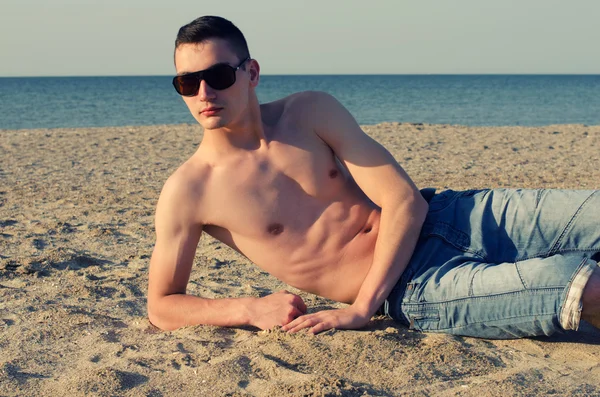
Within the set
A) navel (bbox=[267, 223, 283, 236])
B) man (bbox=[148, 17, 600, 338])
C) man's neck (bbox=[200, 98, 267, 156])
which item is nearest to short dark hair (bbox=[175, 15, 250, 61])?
man (bbox=[148, 17, 600, 338])

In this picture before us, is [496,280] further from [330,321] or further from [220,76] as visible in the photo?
[220,76]

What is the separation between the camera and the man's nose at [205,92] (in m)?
2.86

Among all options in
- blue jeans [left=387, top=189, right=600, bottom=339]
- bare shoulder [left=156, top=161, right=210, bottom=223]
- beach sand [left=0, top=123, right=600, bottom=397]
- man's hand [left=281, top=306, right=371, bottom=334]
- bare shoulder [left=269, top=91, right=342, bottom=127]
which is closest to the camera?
beach sand [left=0, top=123, right=600, bottom=397]

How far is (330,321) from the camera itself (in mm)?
2830

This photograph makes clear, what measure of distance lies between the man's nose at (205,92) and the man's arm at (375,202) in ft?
1.49

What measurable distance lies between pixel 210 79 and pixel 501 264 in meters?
1.42

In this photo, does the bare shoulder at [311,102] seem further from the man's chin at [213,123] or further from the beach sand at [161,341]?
the beach sand at [161,341]

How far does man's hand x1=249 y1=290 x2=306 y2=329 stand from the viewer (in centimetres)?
290

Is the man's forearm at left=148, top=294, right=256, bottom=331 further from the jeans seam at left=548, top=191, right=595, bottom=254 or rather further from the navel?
the jeans seam at left=548, top=191, right=595, bottom=254

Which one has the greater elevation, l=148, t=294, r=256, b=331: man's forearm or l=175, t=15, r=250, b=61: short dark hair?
l=175, t=15, r=250, b=61: short dark hair

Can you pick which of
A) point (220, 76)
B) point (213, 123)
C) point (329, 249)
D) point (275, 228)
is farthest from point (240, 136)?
point (329, 249)

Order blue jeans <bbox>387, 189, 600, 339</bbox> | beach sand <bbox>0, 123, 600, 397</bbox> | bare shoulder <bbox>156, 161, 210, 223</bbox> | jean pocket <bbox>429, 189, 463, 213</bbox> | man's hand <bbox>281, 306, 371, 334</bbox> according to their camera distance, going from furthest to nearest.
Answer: jean pocket <bbox>429, 189, 463, 213</bbox> → bare shoulder <bbox>156, 161, 210, 223</bbox> → man's hand <bbox>281, 306, 371, 334</bbox> → blue jeans <bbox>387, 189, 600, 339</bbox> → beach sand <bbox>0, 123, 600, 397</bbox>

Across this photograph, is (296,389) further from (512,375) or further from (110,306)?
(110,306)

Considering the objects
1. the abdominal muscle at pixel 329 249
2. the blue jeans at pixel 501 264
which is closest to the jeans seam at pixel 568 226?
the blue jeans at pixel 501 264
